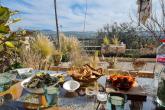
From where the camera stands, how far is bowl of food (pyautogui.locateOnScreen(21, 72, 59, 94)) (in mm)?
1601

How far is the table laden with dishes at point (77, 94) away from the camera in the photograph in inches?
57.1

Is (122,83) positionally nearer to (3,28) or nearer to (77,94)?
(77,94)

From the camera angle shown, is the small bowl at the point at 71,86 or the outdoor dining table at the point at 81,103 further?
the small bowl at the point at 71,86

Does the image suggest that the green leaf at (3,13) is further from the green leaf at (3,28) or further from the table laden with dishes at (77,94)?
the table laden with dishes at (77,94)

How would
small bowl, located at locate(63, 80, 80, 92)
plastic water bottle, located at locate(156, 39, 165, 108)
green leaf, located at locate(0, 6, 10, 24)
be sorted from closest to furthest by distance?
plastic water bottle, located at locate(156, 39, 165, 108) → small bowl, located at locate(63, 80, 80, 92) → green leaf, located at locate(0, 6, 10, 24)

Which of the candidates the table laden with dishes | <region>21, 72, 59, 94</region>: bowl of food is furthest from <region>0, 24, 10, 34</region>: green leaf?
<region>21, 72, 59, 94</region>: bowl of food

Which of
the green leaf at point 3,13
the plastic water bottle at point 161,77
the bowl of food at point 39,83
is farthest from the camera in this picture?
the green leaf at point 3,13

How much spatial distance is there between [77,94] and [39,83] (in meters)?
0.29

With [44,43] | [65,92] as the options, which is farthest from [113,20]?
[65,92]

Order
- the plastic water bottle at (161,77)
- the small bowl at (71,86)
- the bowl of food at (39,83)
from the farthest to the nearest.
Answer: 1. the small bowl at (71,86)
2. the bowl of food at (39,83)
3. the plastic water bottle at (161,77)

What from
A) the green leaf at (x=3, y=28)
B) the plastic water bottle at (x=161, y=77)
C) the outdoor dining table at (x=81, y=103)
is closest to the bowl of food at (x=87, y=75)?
the outdoor dining table at (x=81, y=103)

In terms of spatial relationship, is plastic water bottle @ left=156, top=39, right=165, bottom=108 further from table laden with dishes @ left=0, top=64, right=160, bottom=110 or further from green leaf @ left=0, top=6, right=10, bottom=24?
green leaf @ left=0, top=6, right=10, bottom=24

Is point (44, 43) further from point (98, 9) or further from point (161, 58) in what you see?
point (98, 9)

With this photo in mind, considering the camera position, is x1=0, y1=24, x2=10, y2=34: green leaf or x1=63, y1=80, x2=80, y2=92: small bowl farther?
x1=0, y1=24, x2=10, y2=34: green leaf
